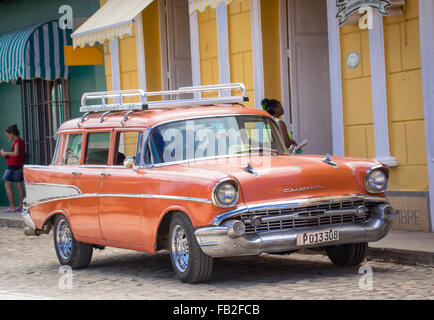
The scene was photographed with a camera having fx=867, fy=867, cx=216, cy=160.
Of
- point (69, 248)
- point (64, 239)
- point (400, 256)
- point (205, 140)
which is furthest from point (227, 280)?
point (64, 239)

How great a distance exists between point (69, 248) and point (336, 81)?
4.44m

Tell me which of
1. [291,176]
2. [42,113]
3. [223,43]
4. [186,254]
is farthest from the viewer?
[42,113]

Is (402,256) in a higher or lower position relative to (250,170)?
lower

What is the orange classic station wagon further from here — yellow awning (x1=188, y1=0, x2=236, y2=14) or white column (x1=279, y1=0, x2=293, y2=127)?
white column (x1=279, y1=0, x2=293, y2=127)

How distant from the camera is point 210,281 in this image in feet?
25.9

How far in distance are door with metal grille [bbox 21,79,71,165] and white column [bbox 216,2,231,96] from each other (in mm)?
5355

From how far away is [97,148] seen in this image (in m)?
9.39

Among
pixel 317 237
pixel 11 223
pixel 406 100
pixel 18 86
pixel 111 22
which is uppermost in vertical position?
pixel 111 22

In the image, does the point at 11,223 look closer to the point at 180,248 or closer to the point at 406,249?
the point at 180,248


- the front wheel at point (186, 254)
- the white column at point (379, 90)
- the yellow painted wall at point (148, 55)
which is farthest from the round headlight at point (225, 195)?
the yellow painted wall at point (148, 55)

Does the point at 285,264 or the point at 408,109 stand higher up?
the point at 408,109
